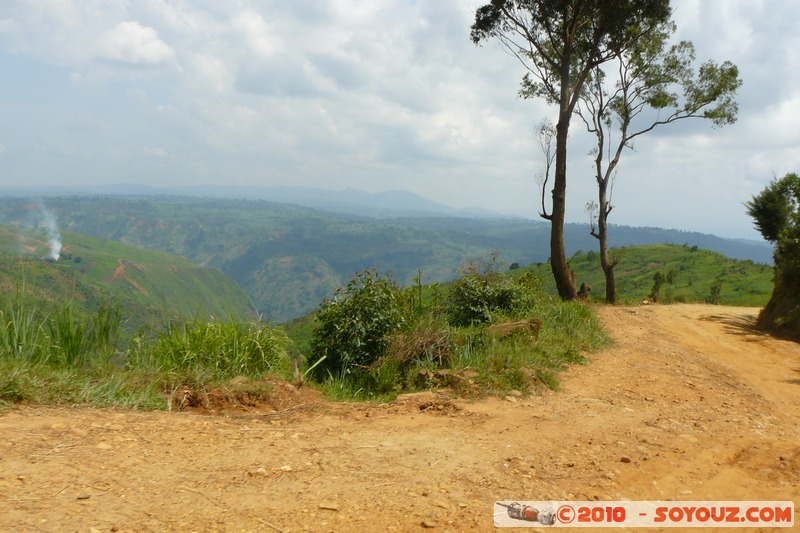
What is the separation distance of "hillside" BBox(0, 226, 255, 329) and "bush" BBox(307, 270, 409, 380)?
50.5 inches

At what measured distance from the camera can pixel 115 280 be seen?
9369 cm

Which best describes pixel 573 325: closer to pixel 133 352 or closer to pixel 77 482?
pixel 133 352

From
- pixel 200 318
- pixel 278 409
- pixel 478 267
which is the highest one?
pixel 478 267

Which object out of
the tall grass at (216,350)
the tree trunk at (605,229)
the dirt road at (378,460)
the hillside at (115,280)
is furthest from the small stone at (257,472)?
the tree trunk at (605,229)

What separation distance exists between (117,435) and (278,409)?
1649mm

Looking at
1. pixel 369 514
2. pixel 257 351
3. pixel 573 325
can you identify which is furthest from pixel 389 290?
pixel 369 514

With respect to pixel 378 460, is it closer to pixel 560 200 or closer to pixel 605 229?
pixel 560 200

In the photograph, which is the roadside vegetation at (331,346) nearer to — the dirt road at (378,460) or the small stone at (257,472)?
the dirt road at (378,460)

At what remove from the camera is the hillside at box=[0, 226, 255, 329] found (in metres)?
6.64

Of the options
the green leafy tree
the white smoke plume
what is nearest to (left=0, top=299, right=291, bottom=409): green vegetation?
the green leafy tree

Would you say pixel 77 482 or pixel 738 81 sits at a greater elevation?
pixel 738 81

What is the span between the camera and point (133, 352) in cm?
612

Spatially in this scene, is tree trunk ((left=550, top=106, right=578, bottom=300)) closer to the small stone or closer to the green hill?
the green hill

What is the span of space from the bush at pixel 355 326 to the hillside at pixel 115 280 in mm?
1284
